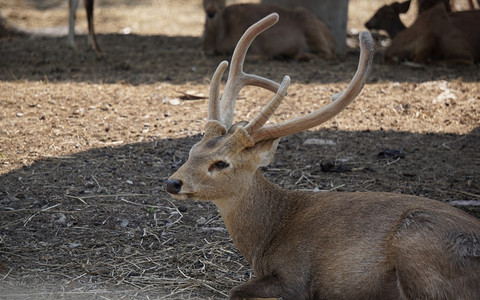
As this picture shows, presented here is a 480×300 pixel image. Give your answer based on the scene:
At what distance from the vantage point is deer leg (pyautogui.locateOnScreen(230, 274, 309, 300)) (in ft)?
12.6

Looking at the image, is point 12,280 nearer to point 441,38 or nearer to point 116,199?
point 116,199

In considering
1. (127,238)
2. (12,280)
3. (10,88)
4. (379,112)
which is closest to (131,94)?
(10,88)

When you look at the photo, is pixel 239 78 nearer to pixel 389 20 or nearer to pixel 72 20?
pixel 72 20

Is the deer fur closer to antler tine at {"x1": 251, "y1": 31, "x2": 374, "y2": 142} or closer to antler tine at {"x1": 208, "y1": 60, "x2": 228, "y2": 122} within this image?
antler tine at {"x1": 208, "y1": 60, "x2": 228, "y2": 122}

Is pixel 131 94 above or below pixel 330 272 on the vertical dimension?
below

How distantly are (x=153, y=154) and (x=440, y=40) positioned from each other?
18.1ft

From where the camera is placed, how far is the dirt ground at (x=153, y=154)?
4.63 m

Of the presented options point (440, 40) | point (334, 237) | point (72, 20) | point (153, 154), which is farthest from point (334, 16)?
point (334, 237)

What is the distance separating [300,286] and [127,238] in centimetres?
166

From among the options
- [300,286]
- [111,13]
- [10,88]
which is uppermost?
[300,286]

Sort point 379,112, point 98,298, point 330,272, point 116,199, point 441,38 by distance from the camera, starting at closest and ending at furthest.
Result: point 330,272
point 98,298
point 116,199
point 379,112
point 441,38

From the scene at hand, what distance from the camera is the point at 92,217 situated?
528cm

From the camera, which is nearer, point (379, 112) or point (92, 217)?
point (92, 217)

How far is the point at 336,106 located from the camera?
392cm
